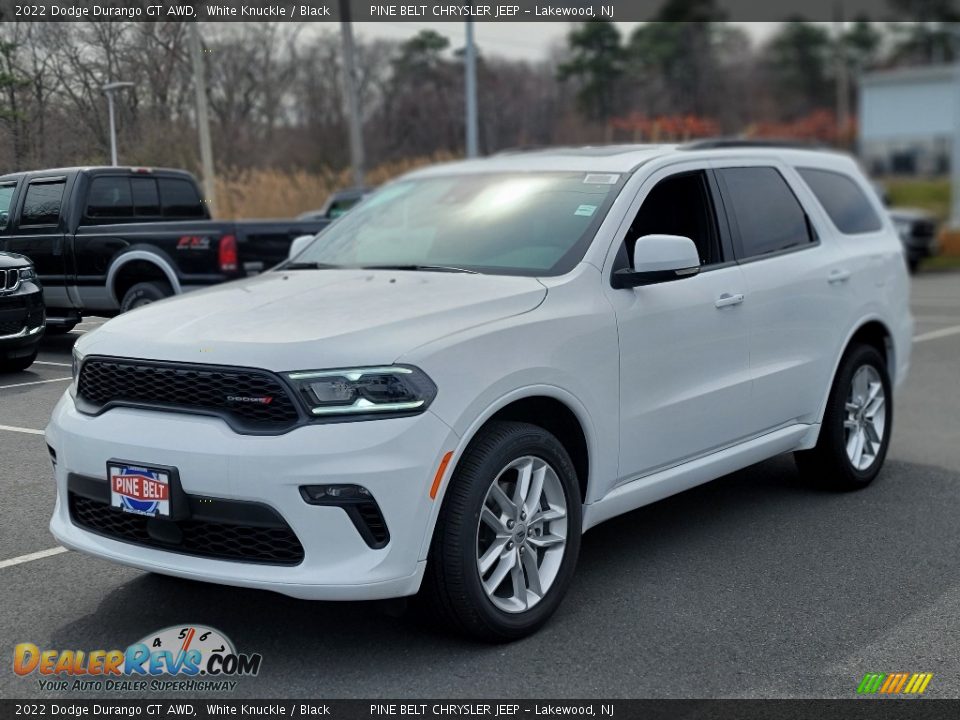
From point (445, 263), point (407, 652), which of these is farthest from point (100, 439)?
point (445, 263)

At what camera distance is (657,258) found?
15.7ft

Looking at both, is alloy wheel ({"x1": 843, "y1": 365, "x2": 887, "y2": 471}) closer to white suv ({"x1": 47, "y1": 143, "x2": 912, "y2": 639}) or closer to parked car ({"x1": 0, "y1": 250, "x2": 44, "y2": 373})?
white suv ({"x1": 47, "y1": 143, "x2": 912, "y2": 639})

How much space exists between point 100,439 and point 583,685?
6.11 ft

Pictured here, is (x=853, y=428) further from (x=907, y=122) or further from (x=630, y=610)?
(x=907, y=122)

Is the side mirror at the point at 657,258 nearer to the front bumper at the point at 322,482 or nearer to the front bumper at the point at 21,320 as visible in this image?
the front bumper at the point at 322,482

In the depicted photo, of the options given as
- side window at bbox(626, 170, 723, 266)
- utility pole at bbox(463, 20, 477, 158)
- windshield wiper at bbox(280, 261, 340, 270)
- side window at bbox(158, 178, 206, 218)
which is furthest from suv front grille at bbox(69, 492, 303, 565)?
utility pole at bbox(463, 20, 477, 158)

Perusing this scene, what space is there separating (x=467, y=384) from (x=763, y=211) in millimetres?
2701

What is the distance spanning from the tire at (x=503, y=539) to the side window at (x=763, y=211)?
1.94m

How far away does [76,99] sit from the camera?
596 centimetres

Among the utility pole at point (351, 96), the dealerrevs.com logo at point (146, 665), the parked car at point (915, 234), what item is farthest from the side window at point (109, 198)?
the parked car at point (915, 234)

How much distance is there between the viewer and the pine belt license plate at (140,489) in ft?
12.8

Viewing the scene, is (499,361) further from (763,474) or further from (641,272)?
(763,474)

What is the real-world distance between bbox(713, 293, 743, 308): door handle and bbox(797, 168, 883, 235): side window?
1.42m

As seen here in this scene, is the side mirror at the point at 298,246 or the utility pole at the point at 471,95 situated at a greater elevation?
the utility pole at the point at 471,95
